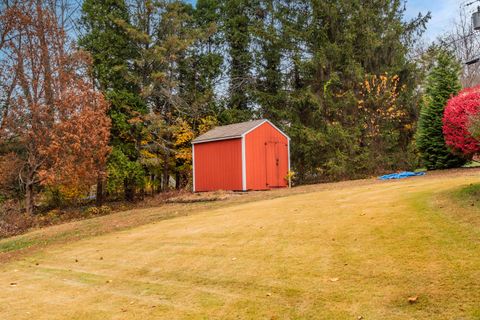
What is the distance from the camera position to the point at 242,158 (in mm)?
17594

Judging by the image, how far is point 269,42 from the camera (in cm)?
2516

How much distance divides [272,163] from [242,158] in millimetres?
2076

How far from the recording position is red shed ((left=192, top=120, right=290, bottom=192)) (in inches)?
699

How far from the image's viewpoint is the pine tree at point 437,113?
15.4 metres

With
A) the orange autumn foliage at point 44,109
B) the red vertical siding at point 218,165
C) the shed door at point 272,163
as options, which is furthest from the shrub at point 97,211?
the shed door at point 272,163

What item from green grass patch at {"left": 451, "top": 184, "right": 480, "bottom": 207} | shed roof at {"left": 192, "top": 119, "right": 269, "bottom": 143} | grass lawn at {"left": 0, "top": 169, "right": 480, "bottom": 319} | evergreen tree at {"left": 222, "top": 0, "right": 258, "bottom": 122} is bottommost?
grass lawn at {"left": 0, "top": 169, "right": 480, "bottom": 319}

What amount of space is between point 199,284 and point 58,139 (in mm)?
14470

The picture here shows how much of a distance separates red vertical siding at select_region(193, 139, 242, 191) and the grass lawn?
29.1 feet

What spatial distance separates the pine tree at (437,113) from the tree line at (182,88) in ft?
17.5

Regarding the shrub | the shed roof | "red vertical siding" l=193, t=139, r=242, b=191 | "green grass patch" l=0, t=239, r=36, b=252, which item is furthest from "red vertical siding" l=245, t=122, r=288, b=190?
"green grass patch" l=0, t=239, r=36, b=252

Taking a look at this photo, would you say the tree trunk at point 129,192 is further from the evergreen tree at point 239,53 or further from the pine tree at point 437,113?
the pine tree at point 437,113

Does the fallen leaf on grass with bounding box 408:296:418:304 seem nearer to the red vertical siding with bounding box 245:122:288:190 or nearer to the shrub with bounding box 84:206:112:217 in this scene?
the red vertical siding with bounding box 245:122:288:190

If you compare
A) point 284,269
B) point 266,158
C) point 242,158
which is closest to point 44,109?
point 242,158

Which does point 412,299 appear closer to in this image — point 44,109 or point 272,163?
point 272,163
